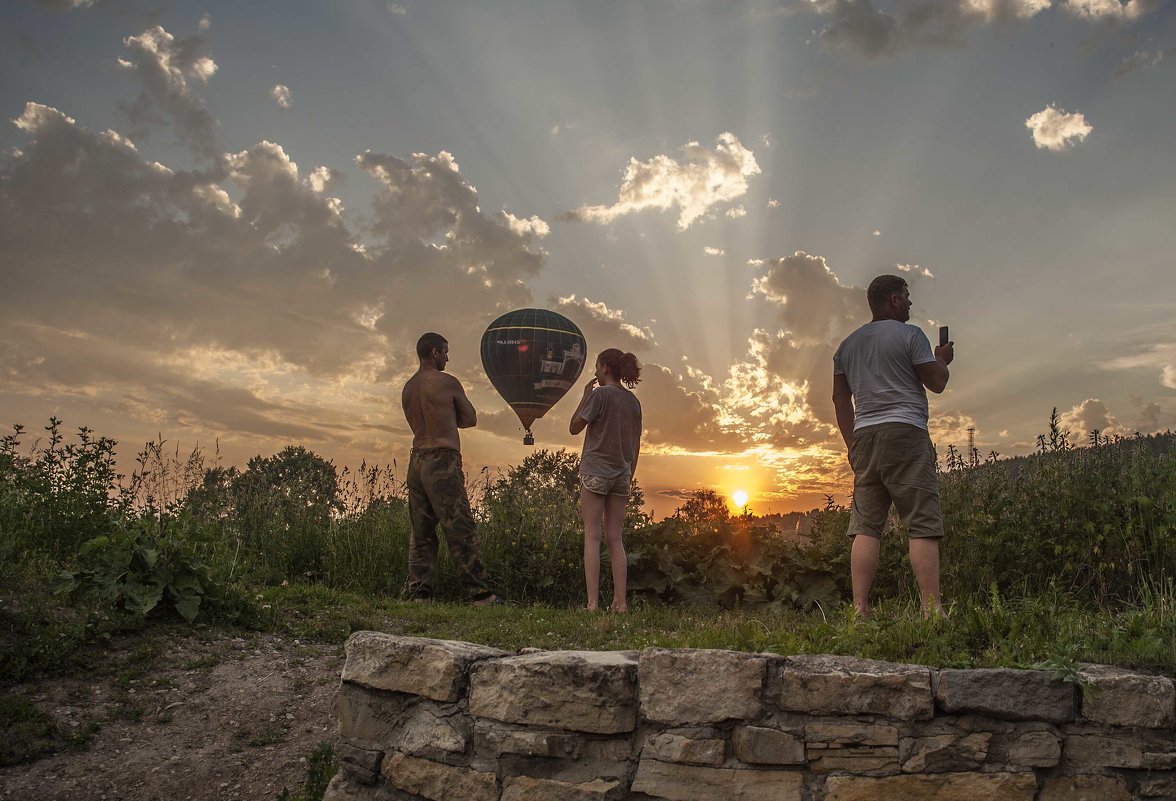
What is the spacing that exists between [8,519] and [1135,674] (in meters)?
7.86

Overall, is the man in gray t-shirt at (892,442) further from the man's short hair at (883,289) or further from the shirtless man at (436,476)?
the shirtless man at (436,476)

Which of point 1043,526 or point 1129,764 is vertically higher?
point 1043,526

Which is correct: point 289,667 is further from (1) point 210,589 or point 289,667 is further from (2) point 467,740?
(2) point 467,740

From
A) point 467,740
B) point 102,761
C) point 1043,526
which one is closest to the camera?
point 467,740

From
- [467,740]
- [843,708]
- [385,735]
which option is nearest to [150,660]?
[385,735]

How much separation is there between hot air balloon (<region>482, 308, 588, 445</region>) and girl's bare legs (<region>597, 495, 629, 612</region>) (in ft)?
45.9

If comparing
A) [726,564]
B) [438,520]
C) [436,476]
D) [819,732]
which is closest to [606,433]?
[436,476]

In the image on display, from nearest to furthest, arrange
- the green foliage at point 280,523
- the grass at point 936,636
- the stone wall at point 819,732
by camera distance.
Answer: the stone wall at point 819,732
the grass at point 936,636
the green foliage at point 280,523

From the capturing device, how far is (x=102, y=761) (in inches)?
168

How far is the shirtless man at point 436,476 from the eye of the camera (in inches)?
306

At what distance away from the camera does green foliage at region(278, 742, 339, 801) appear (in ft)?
13.0

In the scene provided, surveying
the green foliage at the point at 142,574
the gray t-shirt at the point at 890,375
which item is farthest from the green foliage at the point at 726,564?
Answer: the green foliage at the point at 142,574

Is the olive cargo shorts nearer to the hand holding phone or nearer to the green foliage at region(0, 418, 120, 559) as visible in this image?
the hand holding phone

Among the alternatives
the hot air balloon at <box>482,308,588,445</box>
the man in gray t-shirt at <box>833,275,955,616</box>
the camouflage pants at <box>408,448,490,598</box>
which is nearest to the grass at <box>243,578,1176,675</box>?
the man in gray t-shirt at <box>833,275,955,616</box>
